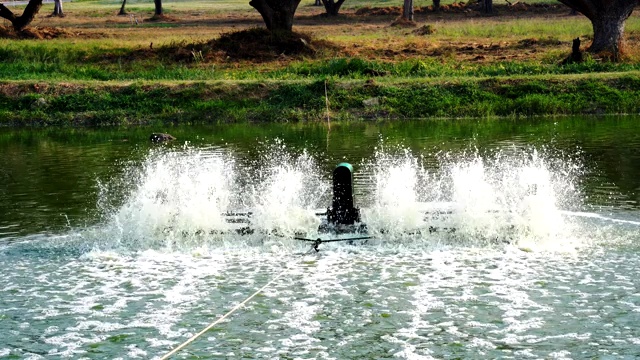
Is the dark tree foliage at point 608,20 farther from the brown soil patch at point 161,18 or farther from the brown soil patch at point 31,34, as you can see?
the brown soil patch at point 161,18

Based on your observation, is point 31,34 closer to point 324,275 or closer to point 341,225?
point 341,225

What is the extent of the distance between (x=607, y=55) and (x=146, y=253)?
77.9ft

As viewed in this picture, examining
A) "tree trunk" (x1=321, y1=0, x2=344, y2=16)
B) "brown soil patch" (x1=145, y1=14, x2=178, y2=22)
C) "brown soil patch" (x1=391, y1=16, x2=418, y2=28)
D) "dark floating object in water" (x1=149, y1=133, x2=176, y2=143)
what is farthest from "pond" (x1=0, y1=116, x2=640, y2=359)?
"tree trunk" (x1=321, y1=0, x2=344, y2=16)

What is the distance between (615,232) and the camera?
13398 millimetres

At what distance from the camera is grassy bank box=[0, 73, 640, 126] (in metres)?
28.8

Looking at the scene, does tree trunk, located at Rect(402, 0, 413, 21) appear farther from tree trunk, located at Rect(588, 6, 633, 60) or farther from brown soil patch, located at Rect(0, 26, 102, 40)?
tree trunk, located at Rect(588, 6, 633, 60)

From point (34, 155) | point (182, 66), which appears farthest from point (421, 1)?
point (34, 155)

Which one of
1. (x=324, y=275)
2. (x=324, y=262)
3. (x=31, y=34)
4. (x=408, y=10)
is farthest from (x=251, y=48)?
(x=324, y=275)

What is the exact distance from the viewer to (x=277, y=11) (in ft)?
126

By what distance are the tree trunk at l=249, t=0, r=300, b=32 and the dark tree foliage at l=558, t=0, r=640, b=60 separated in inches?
434

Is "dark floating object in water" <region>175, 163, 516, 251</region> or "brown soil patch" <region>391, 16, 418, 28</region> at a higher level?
"brown soil patch" <region>391, 16, 418, 28</region>

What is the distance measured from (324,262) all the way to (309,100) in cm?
1772

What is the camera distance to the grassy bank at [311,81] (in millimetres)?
29109

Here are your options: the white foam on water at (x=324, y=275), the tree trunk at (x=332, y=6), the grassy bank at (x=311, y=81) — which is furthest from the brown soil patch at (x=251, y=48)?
the tree trunk at (x=332, y=6)
